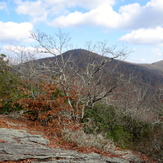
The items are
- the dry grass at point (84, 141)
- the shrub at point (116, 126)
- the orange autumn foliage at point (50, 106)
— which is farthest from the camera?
the shrub at point (116, 126)

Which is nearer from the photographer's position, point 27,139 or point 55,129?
point 27,139

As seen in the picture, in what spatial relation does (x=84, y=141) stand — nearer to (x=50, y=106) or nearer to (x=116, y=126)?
(x=50, y=106)

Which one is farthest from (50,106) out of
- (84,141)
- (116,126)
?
(116,126)

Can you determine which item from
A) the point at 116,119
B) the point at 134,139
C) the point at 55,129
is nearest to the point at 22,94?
the point at 55,129

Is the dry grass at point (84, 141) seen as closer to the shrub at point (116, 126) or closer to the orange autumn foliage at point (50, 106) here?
the orange autumn foliage at point (50, 106)

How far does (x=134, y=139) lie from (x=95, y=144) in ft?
29.0

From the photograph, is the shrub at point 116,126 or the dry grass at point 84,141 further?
the shrub at point 116,126

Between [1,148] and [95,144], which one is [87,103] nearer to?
[95,144]

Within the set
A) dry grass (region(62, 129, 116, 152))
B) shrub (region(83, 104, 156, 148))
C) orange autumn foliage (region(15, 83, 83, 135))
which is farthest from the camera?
shrub (region(83, 104, 156, 148))

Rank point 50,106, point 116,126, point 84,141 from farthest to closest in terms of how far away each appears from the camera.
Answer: point 116,126, point 50,106, point 84,141

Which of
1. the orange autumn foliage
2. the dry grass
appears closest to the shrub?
the orange autumn foliage

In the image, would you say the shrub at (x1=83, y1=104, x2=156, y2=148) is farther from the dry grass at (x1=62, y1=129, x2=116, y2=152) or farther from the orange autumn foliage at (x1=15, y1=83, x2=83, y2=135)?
the dry grass at (x1=62, y1=129, x2=116, y2=152)

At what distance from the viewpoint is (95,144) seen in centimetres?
966

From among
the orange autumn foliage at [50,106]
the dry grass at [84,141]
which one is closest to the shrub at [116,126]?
the orange autumn foliage at [50,106]
